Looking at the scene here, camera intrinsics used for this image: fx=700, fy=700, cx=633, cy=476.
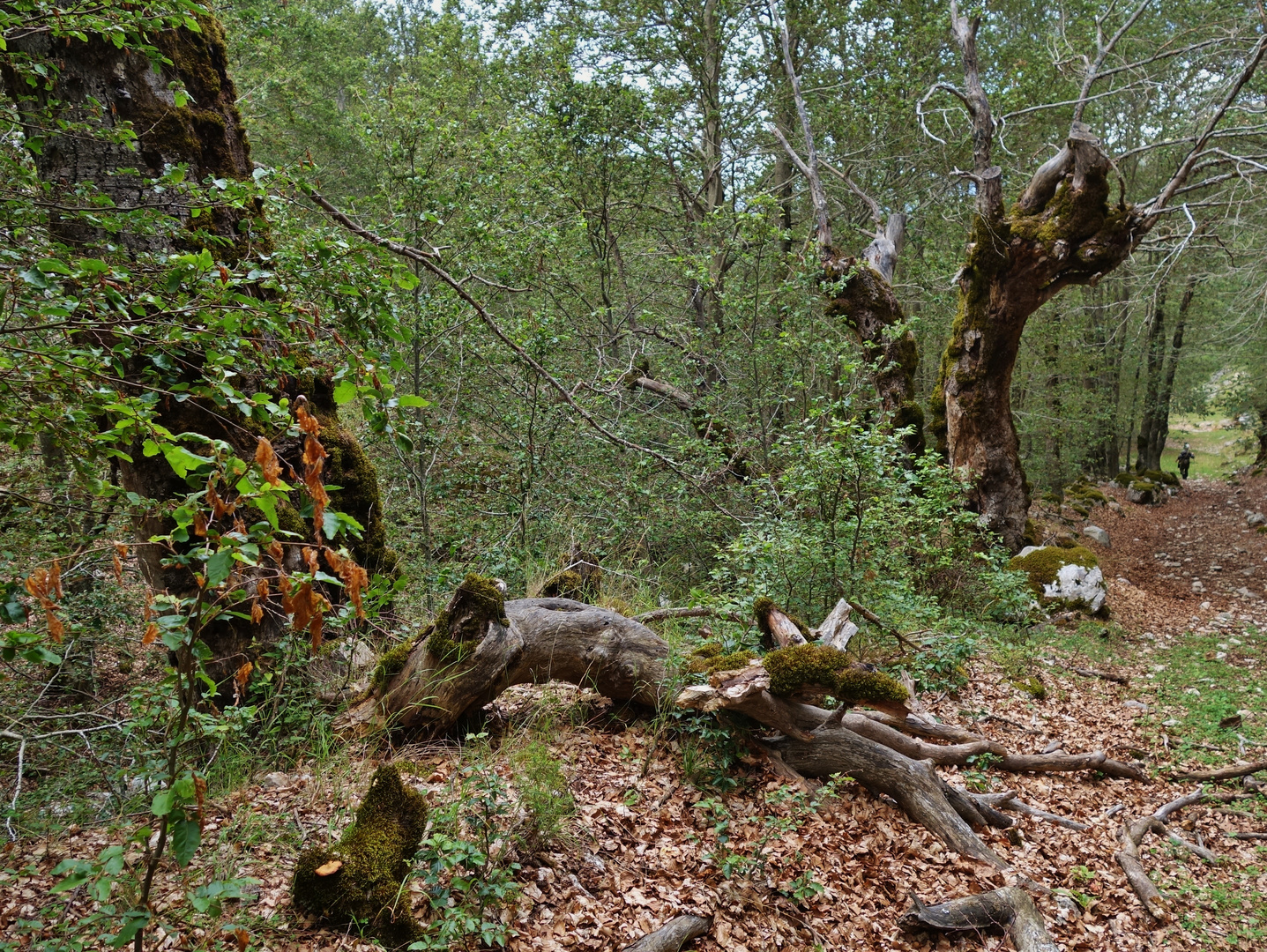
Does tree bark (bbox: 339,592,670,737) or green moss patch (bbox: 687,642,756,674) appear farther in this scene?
green moss patch (bbox: 687,642,756,674)

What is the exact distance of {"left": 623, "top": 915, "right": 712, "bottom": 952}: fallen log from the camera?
9.62ft

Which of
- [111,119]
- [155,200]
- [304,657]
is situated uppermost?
[111,119]

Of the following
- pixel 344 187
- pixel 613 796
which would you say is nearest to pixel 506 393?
pixel 613 796

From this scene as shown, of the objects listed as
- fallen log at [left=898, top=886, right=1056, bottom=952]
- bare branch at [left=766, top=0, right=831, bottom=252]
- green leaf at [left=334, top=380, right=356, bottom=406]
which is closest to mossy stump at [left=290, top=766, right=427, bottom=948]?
green leaf at [left=334, top=380, right=356, bottom=406]

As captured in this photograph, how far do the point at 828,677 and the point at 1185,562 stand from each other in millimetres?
12460

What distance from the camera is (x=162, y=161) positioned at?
12.9 feet

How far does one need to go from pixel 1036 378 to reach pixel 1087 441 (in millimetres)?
2832

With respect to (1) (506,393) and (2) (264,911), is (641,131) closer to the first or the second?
(1) (506,393)

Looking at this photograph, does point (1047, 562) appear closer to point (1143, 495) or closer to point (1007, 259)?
point (1007, 259)

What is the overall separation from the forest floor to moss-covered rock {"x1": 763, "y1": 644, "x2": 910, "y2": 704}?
1.94 ft

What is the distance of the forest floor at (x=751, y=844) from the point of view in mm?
2900

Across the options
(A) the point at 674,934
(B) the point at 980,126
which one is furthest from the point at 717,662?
(B) the point at 980,126

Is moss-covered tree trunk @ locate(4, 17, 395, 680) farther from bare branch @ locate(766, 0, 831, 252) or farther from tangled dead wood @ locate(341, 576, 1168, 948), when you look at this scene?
bare branch @ locate(766, 0, 831, 252)

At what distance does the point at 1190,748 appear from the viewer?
5.67 metres
